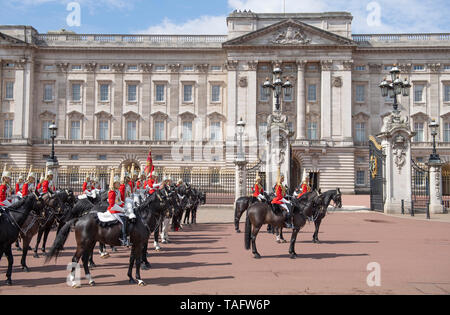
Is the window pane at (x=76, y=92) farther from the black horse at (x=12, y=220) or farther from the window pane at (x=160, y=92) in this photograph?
the black horse at (x=12, y=220)

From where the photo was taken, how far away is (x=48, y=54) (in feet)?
164

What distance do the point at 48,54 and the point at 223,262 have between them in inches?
1898

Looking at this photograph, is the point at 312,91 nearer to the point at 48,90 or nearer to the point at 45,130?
the point at 48,90

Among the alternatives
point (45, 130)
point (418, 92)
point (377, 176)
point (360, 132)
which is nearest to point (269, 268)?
point (377, 176)

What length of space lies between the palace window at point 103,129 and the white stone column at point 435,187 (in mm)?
38428

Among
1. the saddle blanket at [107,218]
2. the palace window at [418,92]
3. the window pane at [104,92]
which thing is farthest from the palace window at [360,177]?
the saddle blanket at [107,218]

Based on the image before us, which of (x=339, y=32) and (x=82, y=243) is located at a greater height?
(x=339, y=32)

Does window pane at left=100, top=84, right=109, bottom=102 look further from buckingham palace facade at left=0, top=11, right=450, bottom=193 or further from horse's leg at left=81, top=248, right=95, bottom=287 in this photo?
horse's leg at left=81, top=248, right=95, bottom=287

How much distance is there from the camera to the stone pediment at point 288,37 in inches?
1865

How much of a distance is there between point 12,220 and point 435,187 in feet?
73.7

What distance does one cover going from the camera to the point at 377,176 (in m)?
24.5
